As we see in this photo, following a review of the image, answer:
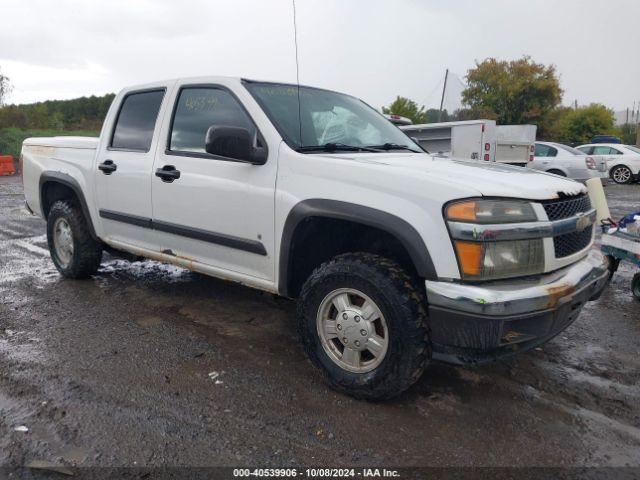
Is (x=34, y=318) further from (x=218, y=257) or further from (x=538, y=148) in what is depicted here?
(x=538, y=148)

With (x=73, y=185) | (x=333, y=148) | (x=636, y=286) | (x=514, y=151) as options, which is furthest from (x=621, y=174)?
(x=73, y=185)

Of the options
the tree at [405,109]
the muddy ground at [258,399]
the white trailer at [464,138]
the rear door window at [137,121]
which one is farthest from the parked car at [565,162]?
the tree at [405,109]

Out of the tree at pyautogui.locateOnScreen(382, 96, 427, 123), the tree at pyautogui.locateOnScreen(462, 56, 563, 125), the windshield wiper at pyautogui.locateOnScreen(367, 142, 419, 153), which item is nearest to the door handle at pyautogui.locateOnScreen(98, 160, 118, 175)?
the windshield wiper at pyautogui.locateOnScreen(367, 142, 419, 153)

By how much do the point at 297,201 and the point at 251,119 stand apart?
29.3 inches

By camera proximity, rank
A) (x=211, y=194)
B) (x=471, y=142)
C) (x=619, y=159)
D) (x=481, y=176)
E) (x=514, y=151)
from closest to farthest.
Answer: (x=481, y=176) < (x=211, y=194) < (x=471, y=142) < (x=514, y=151) < (x=619, y=159)

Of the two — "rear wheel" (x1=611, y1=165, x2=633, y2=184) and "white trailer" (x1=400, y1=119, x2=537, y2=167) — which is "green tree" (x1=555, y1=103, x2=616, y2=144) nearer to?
"rear wheel" (x1=611, y1=165, x2=633, y2=184)

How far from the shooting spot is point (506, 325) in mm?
2451

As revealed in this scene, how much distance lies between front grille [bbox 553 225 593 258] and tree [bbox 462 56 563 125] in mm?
37618

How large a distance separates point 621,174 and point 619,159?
518 mm

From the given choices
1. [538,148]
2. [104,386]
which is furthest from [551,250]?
[538,148]

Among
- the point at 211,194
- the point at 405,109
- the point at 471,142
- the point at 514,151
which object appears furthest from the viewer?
the point at 405,109

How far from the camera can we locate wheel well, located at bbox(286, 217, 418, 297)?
2.95m

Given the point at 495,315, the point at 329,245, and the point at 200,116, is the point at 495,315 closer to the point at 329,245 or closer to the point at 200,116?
the point at 329,245

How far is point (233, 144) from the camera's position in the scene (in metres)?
3.10
